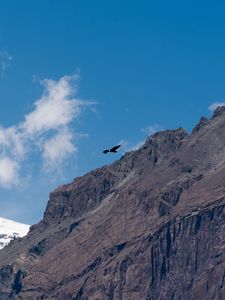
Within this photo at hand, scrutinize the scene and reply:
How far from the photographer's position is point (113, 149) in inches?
6954
